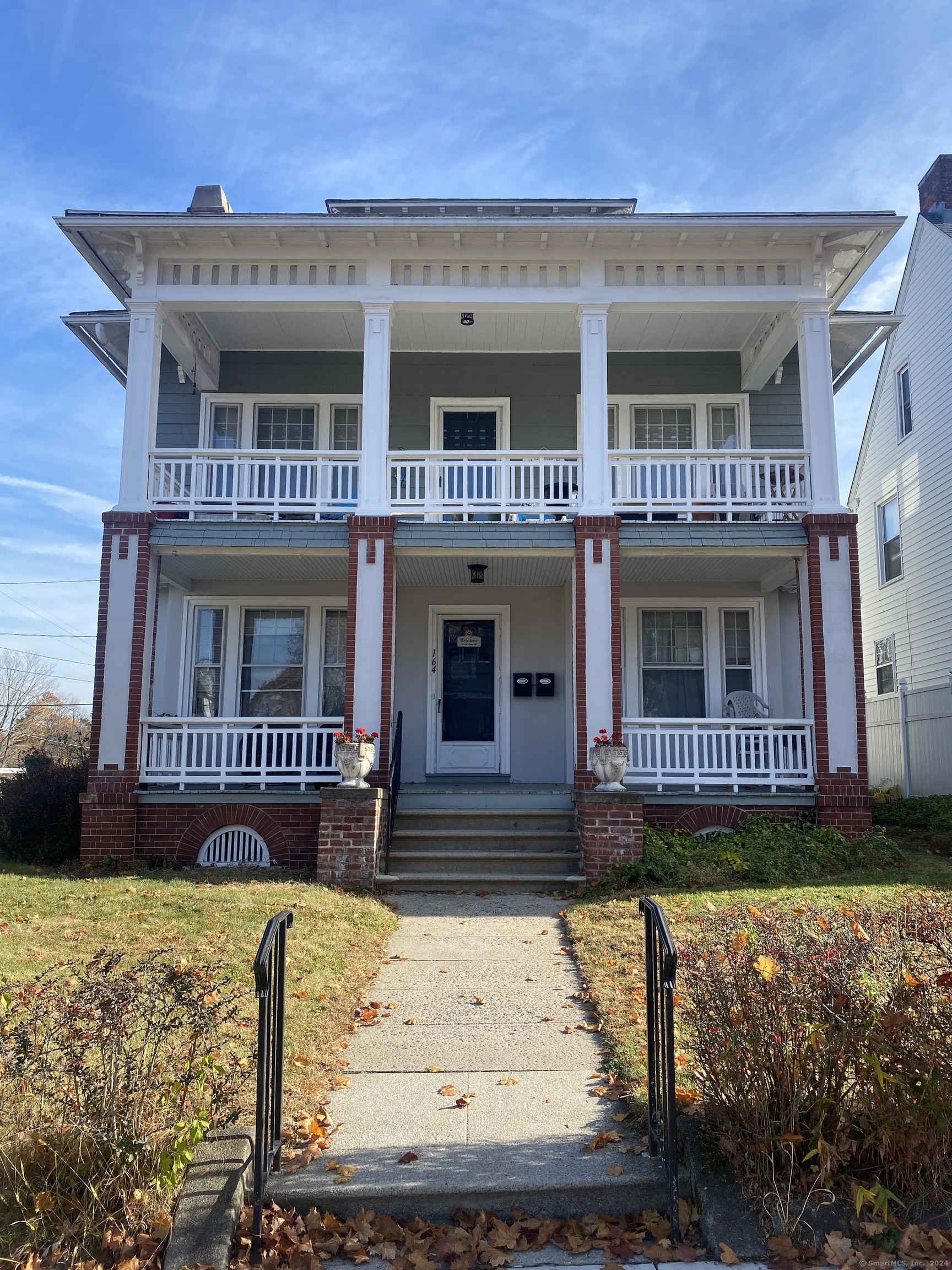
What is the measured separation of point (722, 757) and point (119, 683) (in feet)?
24.4

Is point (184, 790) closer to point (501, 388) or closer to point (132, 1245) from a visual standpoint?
point (501, 388)

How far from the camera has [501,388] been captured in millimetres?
14195

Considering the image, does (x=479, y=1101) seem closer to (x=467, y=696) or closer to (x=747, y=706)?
(x=467, y=696)

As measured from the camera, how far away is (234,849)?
1166 cm

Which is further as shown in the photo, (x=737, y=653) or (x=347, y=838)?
(x=737, y=653)

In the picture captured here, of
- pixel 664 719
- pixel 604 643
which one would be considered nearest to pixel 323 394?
pixel 604 643

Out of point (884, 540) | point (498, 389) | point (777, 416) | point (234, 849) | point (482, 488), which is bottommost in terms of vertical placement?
point (234, 849)

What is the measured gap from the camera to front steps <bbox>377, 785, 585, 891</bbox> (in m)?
10.3

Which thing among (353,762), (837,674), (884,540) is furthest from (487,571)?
(884,540)

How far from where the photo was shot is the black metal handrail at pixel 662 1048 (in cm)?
379

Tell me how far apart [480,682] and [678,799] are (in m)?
3.75

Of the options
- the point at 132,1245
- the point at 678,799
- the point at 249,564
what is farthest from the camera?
Answer: the point at 249,564

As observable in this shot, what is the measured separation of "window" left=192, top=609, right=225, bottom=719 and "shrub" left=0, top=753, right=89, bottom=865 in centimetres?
218

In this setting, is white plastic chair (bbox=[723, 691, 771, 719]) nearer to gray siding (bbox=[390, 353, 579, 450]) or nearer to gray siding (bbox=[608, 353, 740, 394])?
gray siding (bbox=[390, 353, 579, 450])
